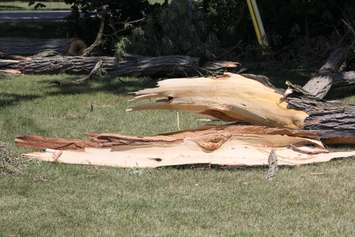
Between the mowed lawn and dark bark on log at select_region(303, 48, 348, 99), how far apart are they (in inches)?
126

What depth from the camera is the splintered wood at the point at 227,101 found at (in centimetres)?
819

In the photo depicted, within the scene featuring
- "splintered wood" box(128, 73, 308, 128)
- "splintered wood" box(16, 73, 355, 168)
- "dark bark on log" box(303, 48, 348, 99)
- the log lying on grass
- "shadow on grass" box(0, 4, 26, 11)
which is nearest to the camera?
"splintered wood" box(16, 73, 355, 168)

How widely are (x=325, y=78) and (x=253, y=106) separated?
10.5ft

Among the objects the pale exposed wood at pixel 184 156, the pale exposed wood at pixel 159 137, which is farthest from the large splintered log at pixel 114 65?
the pale exposed wood at pixel 184 156

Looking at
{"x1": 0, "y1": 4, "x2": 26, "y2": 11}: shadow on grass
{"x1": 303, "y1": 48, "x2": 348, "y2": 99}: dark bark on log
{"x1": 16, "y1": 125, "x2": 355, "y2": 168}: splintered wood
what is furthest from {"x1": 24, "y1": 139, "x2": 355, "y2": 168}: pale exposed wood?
{"x1": 0, "y1": 4, "x2": 26, "y2": 11}: shadow on grass

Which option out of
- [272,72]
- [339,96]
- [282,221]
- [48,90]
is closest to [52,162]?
[282,221]

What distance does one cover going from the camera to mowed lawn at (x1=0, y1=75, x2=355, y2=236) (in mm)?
5535

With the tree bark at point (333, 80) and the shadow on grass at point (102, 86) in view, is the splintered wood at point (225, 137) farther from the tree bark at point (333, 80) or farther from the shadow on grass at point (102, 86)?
the shadow on grass at point (102, 86)

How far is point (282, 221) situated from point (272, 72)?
26.8 feet

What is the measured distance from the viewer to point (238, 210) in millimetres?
6016

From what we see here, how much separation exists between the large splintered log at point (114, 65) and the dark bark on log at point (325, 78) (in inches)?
92.0

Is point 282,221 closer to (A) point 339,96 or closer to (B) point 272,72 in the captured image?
(A) point 339,96

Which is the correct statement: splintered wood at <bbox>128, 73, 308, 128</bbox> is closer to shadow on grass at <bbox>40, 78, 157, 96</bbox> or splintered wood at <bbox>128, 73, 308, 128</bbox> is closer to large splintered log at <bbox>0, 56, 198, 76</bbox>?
shadow on grass at <bbox>40, 78, 157, 96</bbox>

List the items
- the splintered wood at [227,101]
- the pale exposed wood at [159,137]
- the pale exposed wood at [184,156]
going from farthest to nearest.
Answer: the splintered wood at [227,101] → the pale exposed wood at [159,137] → the pale exposed wood at [184,156]
